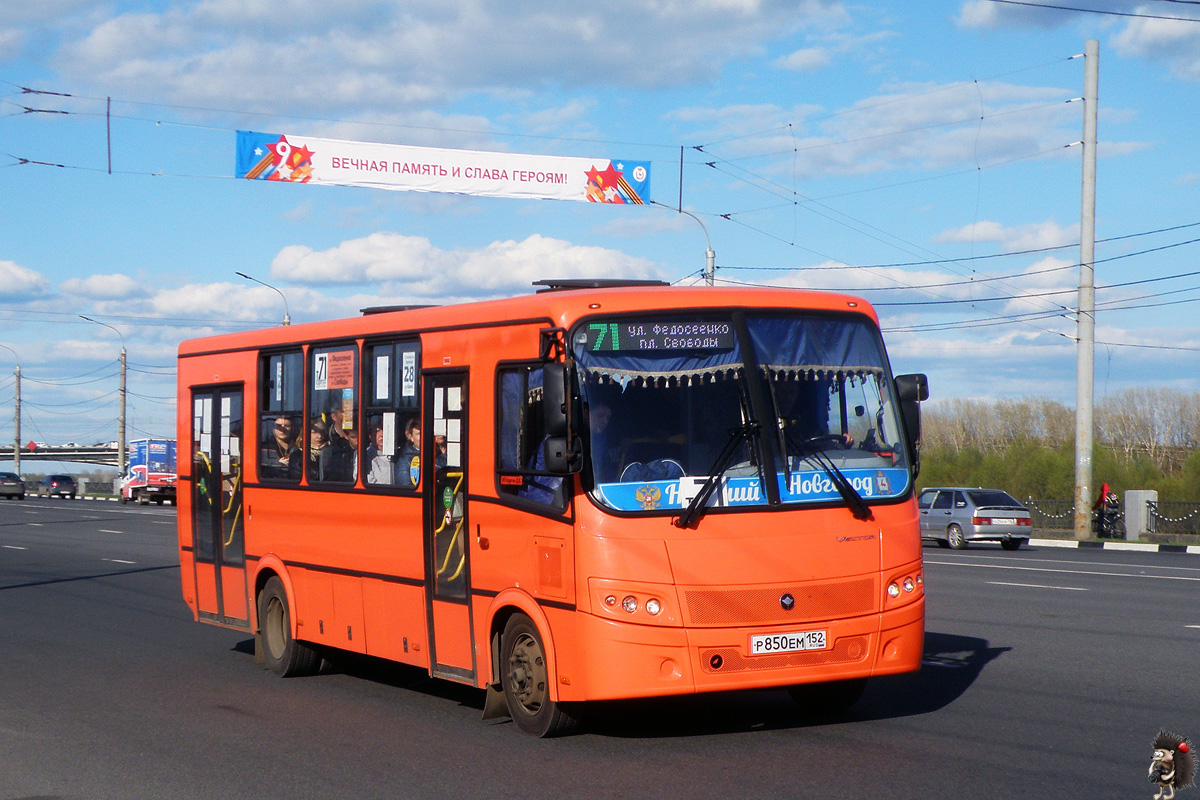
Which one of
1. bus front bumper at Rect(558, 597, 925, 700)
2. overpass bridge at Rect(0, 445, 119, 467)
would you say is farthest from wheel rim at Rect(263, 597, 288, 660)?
overpass bridge at Rect(0, 445, 119, 467)

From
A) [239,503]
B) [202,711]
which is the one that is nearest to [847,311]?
[202,711]

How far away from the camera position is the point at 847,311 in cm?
888

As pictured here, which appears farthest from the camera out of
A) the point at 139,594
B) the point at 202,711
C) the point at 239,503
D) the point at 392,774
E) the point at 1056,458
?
the point at 1056,458

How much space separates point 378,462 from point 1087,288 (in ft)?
97.8

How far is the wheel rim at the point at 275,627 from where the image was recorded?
463 inches

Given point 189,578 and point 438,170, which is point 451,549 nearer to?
point 189,578

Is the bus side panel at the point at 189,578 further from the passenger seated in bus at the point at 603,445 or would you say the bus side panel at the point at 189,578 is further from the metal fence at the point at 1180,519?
the metal fence at the point at 1180,519

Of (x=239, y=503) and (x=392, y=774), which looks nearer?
(x=392, y=774)

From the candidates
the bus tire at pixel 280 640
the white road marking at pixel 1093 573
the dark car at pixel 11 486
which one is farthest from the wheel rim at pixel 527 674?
the dark car at pixel 11 486

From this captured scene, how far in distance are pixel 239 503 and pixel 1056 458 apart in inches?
1820

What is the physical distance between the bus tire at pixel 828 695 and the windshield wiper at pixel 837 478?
4.71 ft

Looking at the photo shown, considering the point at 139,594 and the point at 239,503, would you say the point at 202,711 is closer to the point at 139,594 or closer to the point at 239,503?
the point at 239,503

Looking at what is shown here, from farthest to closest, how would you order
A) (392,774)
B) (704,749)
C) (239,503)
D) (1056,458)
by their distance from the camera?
(1056,458)
(239,503)
(704,749)
(392,774)

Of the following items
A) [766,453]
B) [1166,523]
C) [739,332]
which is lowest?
[1166,523]
